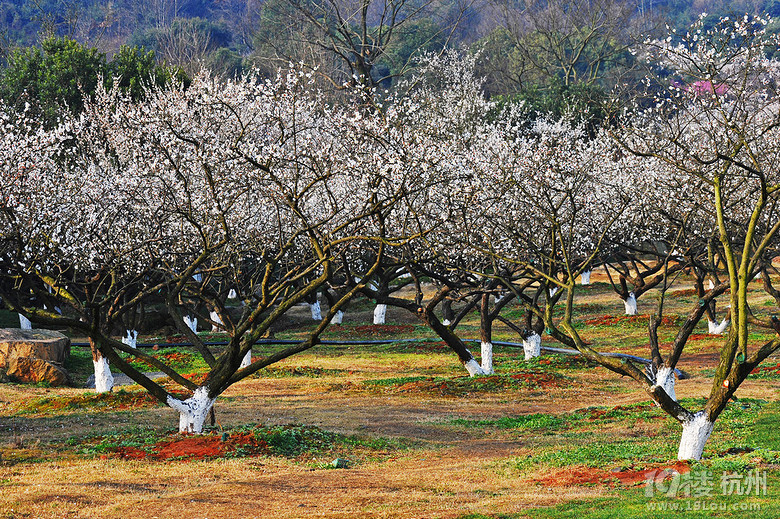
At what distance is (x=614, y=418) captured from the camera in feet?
63.3

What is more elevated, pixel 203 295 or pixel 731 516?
pixel 203 295

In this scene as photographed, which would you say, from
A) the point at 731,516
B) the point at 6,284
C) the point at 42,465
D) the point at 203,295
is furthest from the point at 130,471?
the point at 6,284

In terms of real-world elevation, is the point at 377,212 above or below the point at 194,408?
above

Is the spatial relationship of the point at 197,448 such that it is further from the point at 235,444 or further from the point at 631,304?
the point at 631,304

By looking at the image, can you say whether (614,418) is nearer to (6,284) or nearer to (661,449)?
(661,449)

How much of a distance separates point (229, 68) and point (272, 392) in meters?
60.6

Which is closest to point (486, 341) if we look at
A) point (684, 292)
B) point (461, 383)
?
point (461, 383)

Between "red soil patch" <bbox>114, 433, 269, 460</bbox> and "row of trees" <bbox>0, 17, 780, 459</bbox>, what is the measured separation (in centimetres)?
85

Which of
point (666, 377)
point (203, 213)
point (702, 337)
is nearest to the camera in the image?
point (203, 213)

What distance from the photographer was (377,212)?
15.9 meters

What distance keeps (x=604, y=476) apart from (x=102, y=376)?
17466mm

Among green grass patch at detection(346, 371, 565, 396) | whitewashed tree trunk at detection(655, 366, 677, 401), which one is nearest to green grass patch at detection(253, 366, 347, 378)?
green grass patch at detection(346, 371, 565, 396)

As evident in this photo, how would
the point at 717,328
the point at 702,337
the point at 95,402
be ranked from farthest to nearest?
the point at 717,328 < the point at 702,337 < the point at 95,402

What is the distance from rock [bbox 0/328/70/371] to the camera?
26281mm
